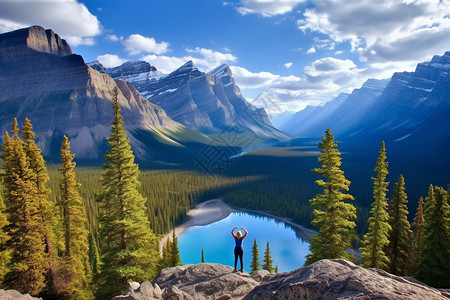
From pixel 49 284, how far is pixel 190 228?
54125 mm

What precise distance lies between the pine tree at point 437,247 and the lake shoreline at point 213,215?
152 feet

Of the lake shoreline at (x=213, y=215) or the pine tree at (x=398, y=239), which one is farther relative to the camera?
the lake shoreline at (x=213, y=215)

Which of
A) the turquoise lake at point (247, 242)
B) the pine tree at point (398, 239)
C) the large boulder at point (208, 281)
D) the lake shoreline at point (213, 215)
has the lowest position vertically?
the turquoise lake at point (247, 242)

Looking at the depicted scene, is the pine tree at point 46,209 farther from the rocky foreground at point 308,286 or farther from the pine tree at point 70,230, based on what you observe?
the rocky foreground at point 308,286

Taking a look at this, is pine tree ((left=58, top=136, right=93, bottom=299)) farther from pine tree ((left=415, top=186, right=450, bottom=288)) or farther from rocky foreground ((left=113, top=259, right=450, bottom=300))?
pine tree ((left=415, top=186, right=450, bottom=288))

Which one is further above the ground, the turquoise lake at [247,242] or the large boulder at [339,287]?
the large boulder at [339,287]

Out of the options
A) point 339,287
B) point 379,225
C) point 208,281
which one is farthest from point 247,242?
point 339,287

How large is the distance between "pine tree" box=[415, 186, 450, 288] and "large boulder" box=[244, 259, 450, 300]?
53.6ft

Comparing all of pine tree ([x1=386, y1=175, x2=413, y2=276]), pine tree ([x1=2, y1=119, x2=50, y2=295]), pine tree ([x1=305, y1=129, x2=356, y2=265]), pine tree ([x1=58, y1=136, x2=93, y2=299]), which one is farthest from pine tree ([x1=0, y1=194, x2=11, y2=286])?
pine tree ([x1=386, y1=175, x2=413, y2=276])

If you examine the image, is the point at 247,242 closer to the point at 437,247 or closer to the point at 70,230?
the point at 437,247

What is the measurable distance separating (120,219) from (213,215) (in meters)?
68.9

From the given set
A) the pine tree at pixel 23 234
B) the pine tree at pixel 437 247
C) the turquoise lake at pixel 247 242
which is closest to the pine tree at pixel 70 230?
the pine tree at pixel 23 234

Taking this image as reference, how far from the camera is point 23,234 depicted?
1939 cm

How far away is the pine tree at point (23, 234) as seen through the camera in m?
19.1
